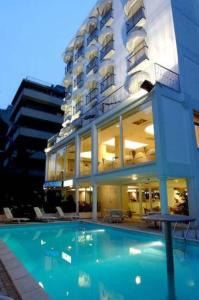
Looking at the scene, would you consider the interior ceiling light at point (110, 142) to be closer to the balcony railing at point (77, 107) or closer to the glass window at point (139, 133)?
the glass window at point (139, 133)

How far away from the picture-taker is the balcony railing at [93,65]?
890 inches

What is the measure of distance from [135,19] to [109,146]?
9894 millimetres

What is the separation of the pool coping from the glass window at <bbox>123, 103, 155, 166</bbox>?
9.08 m

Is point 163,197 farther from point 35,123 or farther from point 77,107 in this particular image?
point 35,123

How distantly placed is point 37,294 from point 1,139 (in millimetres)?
46320

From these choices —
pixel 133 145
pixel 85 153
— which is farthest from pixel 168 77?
pixel 85 153

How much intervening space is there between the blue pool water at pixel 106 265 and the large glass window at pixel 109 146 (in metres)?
5.88

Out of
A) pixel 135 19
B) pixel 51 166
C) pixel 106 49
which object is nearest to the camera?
pixel 135 19

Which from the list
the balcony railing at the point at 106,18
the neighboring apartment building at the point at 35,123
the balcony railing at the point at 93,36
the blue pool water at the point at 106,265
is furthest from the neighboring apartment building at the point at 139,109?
the neighboring apartment building at the point at 35,123

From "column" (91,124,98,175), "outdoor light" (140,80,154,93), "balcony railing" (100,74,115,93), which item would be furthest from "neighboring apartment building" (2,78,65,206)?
"outdoor light" (140,80,154,93)

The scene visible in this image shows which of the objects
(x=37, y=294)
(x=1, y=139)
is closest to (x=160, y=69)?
(x=37, y=294)

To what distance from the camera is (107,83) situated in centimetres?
2017

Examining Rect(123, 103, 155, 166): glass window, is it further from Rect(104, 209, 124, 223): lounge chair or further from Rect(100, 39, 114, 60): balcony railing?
Rect(100, 39, 114, 60): balcony railing

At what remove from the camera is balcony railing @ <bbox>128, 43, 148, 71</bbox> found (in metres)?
16.0
